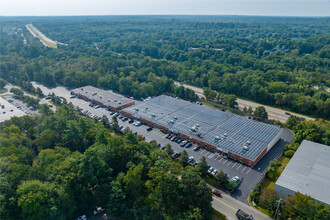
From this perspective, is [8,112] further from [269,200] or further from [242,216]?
[269,200]

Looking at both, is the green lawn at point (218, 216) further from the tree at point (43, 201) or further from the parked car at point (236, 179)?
the tree at point (43, 201)

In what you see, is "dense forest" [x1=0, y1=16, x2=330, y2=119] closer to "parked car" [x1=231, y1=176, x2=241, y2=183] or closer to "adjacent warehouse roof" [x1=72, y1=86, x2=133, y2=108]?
"adjacent warehouse roof" [x1=72, y1=86, x2=133, y2=108]

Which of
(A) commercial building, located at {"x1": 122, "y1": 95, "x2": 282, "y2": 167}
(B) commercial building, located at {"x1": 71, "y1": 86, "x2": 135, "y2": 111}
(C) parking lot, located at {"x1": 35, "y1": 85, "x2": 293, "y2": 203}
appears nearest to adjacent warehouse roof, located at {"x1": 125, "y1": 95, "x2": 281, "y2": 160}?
(A) commercial building, located at {"x1": 122, "y1": 95, "x2": 282, "y2": 167}

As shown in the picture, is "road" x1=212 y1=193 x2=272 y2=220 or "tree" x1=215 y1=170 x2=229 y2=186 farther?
"tree" x1=215 y1=170 x2=229 y2=186

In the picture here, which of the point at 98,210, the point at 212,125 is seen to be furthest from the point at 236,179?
the point at 98,210

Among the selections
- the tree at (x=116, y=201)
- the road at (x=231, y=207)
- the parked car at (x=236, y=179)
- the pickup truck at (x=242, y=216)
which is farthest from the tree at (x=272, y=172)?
Result: the tree at (x=116, y=201)

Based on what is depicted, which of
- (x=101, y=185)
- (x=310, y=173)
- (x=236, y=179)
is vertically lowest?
(x=236, y=179)
